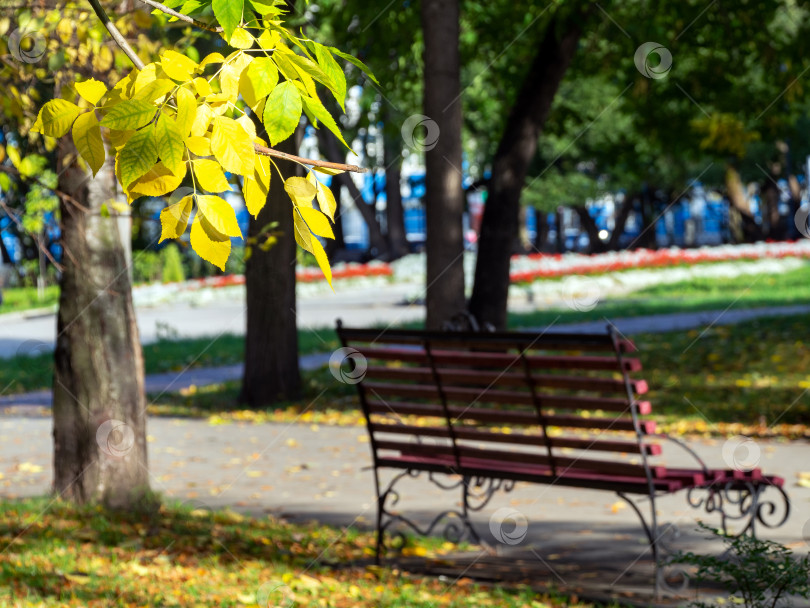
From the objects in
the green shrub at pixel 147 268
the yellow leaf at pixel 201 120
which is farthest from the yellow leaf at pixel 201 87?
the green shrub at pixel 147 268

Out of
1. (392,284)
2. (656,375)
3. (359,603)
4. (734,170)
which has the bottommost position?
(359,603)

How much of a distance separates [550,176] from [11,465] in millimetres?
32605

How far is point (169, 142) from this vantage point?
1.86m

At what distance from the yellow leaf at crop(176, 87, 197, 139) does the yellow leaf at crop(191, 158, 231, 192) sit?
8 cm

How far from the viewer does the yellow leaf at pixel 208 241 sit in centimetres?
189

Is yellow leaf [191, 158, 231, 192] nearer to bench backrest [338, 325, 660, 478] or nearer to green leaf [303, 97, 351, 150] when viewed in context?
green leaf [303, 97, 351, 150]

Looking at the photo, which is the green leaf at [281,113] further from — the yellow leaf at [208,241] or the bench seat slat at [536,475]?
the bench seat slat at [536,475]

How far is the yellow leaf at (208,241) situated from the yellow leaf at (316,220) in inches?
6.1

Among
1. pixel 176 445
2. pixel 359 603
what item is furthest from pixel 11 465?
pixel 359 603

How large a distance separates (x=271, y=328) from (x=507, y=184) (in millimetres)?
2730

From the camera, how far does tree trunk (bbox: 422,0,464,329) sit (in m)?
9.70

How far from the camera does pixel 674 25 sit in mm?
12336

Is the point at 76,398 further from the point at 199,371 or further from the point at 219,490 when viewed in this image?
the point at 199,371

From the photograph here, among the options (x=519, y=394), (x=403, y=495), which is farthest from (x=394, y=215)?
(x=519, y=394)
